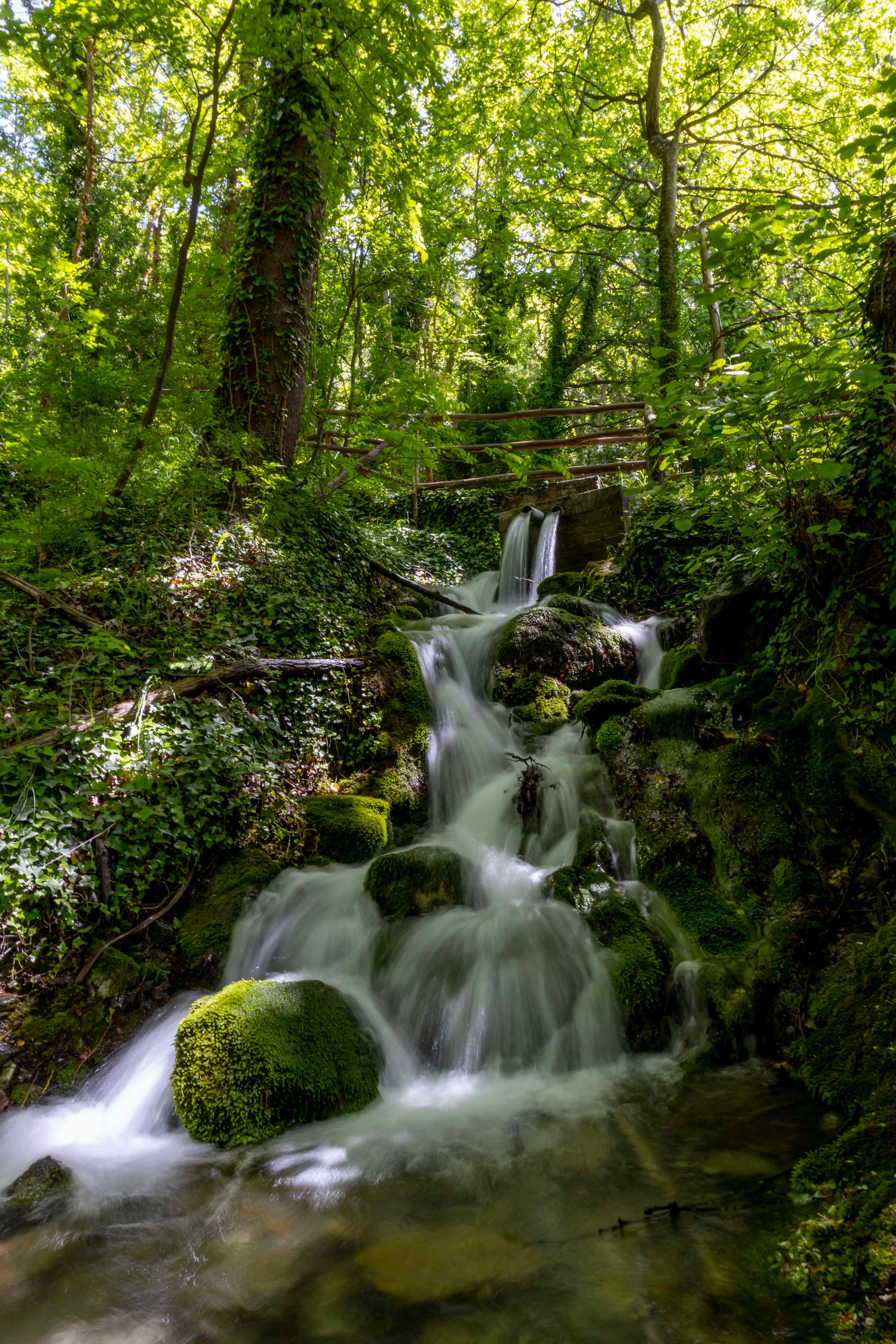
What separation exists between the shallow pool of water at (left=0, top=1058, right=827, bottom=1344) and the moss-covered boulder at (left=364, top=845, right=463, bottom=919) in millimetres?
1480

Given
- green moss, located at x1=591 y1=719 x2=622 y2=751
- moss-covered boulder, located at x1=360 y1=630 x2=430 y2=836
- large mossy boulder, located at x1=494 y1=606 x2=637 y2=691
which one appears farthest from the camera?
large mossy boulder, located at x1=494 y1=606 x2=637 y2=691

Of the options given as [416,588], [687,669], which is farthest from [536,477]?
[687,669]

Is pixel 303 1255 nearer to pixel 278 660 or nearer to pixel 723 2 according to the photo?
pixel 278 660

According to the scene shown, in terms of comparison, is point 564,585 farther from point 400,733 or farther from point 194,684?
point 194,684

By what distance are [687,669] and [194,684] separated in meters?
4.44

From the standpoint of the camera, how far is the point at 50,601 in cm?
513

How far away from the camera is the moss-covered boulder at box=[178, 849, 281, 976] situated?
4.46m

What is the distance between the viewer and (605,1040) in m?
3.87

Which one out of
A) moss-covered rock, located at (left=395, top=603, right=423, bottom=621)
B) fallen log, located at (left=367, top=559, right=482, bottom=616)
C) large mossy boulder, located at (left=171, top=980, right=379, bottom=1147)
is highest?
fallen log, located at (left=367, top=559, right=482, bottom=616)

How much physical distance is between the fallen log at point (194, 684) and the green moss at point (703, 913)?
11.7 feet

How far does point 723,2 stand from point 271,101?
9.62m

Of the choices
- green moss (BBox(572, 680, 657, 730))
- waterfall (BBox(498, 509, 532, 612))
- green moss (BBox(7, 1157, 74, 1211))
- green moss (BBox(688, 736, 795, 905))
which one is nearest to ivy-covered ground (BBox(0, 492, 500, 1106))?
green moss (BBox(7, 1157, 74, 1211))

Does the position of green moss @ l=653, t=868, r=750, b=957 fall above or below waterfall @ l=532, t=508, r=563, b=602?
below

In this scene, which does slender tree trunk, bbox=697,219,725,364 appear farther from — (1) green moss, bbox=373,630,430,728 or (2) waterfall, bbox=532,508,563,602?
(1) green moss, bbox=373,630,430,728
